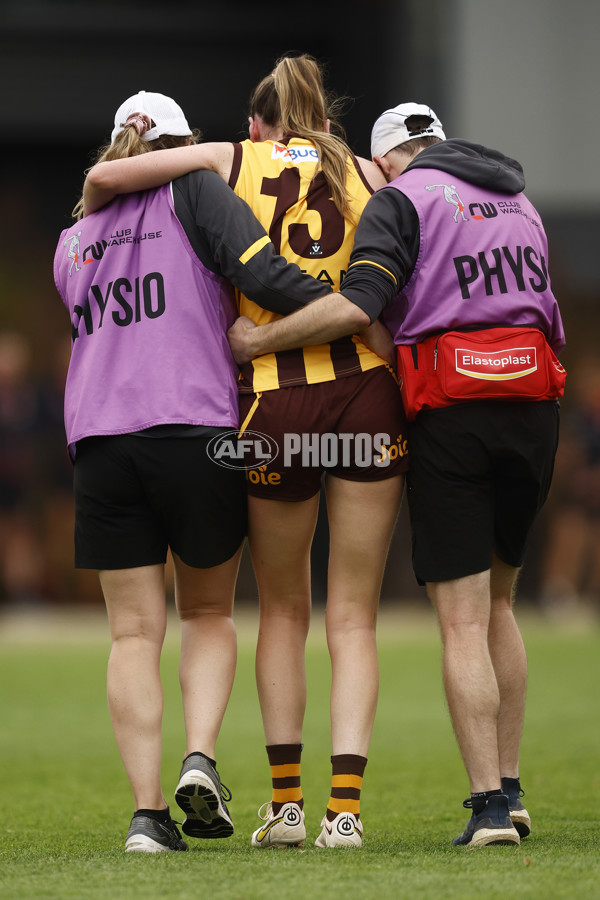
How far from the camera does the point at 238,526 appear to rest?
3.08 meters

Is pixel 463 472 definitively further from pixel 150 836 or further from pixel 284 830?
pixel 150 836

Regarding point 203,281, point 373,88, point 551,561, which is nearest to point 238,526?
point 203,281

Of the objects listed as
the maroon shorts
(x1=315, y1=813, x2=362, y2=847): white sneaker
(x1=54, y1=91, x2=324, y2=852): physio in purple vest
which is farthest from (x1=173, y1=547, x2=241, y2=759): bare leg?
(x1=315, y1=813, x2=362, y2=847): white sneaker

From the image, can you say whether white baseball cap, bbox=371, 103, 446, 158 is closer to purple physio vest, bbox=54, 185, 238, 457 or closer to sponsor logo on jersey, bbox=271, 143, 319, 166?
sponsor logo on jersey, bbox=271, 143, 319, 166

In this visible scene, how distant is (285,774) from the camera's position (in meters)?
3.11

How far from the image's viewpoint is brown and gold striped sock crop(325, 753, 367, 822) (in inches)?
116

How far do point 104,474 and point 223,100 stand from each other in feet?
39.6

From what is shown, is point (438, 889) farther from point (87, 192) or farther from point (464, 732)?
point (87, 192)

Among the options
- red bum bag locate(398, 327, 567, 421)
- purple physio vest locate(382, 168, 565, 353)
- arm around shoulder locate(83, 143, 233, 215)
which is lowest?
red bum bag locate(398, 327, 567, 421)

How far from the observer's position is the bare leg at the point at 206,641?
3068 mm

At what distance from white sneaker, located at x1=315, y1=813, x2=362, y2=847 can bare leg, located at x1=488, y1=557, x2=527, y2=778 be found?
520 millimetres

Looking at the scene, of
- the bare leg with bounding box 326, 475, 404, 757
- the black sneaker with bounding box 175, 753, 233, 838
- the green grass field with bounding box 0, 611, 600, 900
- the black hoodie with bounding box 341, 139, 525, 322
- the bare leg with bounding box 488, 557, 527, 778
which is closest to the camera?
the green grass field with bounding box 0, 611, 600, 900

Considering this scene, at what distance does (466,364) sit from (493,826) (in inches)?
42.5

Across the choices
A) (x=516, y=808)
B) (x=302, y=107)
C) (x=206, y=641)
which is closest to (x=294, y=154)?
(x=302, y=107)
